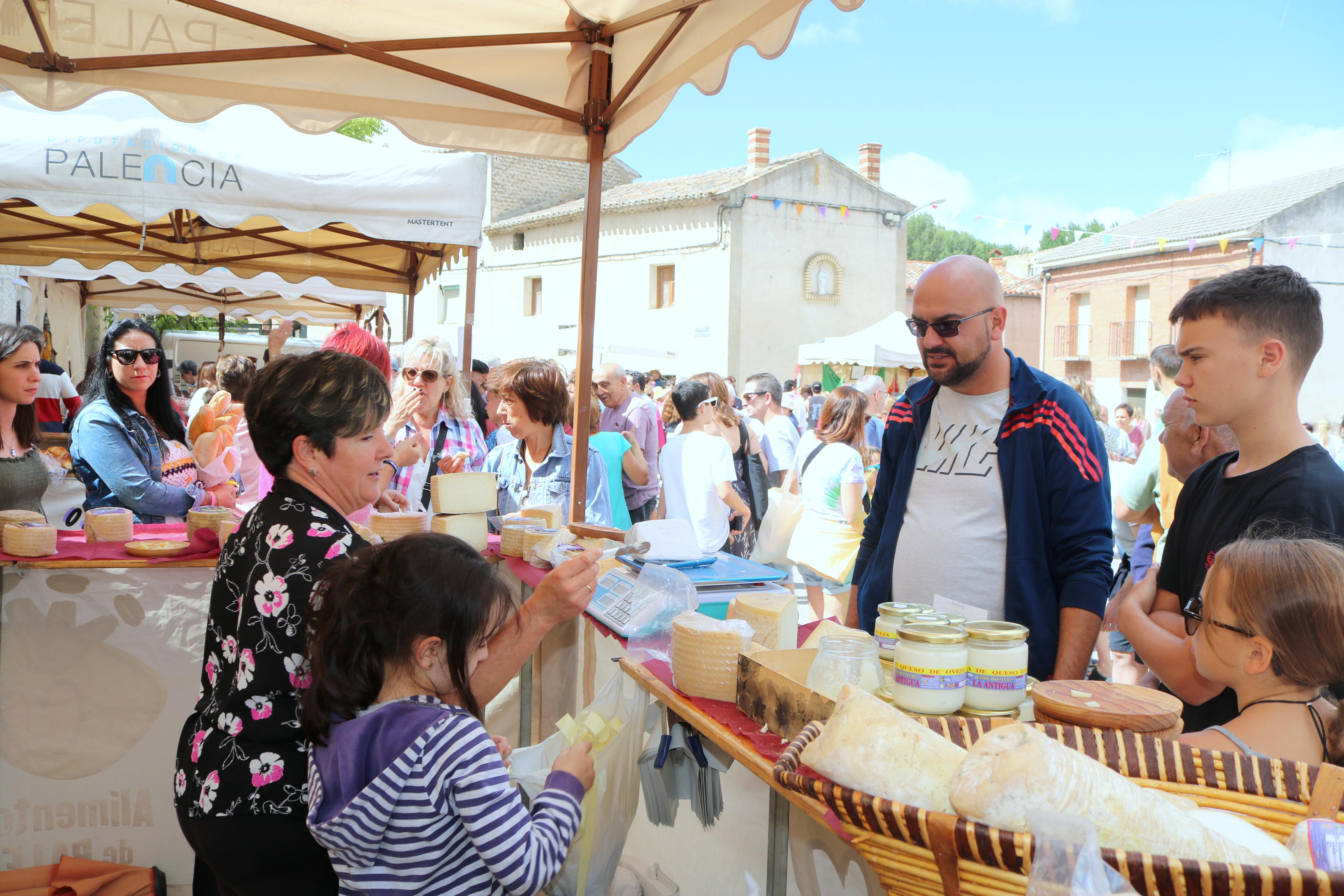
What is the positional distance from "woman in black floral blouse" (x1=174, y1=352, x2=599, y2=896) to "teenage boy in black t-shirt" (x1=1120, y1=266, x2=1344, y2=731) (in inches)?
51.1

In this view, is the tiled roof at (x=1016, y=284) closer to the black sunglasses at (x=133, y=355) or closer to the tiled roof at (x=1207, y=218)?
the tiled roof at (x=1207, y=218)

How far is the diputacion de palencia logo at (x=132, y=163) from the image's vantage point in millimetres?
4387

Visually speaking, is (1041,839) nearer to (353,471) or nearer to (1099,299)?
(353,471)

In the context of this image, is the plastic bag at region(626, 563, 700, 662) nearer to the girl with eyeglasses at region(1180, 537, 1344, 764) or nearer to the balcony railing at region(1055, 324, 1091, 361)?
the girl with eyeglasses at region(1180, 537, 1344, 764)

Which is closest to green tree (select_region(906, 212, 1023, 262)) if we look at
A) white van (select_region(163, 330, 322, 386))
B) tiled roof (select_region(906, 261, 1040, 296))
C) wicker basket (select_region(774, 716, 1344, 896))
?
tiled roof (select_region(906, 261, 1040, 296))

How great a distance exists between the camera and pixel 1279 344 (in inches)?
75.0

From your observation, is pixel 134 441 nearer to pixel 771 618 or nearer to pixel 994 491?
pixel 771 618

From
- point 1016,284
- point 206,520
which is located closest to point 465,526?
point 206,520

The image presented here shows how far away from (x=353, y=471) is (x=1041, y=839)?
1510mm

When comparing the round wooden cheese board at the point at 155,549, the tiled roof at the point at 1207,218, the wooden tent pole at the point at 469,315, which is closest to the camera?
the round wooden cheese board at the point at 155,549

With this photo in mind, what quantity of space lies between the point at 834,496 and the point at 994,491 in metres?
3.20

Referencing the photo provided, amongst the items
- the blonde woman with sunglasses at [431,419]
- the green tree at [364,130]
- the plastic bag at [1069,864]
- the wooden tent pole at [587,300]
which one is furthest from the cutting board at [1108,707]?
the green tree at [364,130]

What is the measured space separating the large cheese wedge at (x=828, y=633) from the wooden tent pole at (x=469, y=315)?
446 cm

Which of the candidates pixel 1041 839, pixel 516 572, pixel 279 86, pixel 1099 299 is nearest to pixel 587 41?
pixel 279 86
